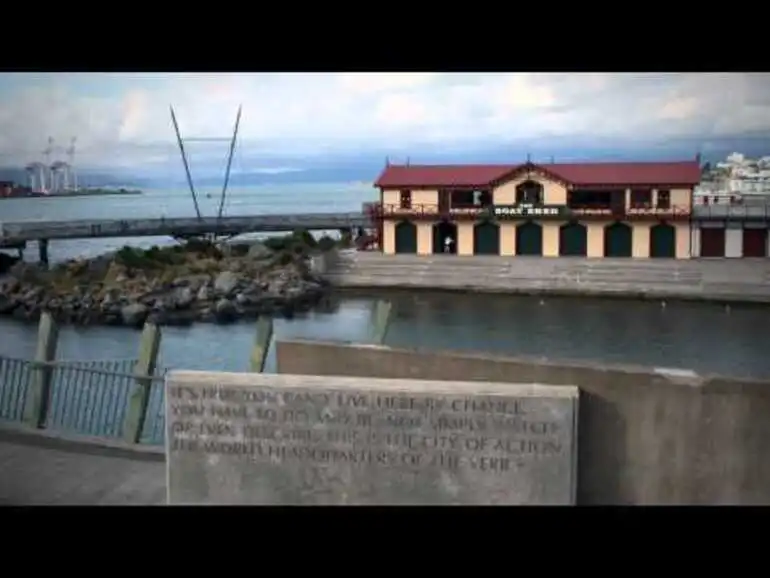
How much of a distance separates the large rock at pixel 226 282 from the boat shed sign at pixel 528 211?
5.53 meters

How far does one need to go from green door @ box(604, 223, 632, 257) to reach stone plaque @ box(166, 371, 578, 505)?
1279 centimetres

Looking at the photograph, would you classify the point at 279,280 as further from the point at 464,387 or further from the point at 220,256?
the point at 464,387

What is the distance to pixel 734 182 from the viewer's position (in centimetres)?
1173

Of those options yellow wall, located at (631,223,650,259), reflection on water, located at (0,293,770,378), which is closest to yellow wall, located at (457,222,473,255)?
reflection on water, located at (0,293,770,378)

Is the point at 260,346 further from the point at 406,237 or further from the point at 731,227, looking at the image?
the point at 406,237

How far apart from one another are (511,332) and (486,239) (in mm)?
2875

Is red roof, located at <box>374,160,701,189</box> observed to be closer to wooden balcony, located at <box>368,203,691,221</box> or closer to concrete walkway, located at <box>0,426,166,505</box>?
wooden balcony, located at <box>368,203,691,221</box>

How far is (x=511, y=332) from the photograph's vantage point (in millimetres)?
13109

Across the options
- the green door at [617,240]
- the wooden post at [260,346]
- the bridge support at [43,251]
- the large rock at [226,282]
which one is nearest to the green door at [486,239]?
the green door at [617,240]

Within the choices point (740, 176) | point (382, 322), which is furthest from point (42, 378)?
point (740, 176)

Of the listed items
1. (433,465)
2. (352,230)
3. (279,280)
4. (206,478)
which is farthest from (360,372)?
(352,230)

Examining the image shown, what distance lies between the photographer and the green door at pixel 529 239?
601 inches

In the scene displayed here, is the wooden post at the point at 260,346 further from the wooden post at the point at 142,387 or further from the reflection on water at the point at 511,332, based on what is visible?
the reflection on water at the point at 511,332

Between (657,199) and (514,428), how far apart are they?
13372 millimetres
